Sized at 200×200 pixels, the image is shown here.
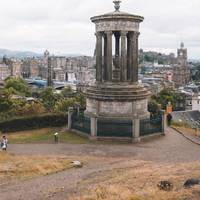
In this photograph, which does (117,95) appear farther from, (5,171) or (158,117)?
(5,171)

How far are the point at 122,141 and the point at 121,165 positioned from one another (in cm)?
714

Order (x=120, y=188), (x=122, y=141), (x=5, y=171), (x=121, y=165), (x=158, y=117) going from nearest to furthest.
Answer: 1. (x=120, y=188)
2. (x=5, y=171)
3. (x=121, y=165)
4. (x=122, y=141)
5. (x=158, y=117)

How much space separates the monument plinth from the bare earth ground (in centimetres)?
306

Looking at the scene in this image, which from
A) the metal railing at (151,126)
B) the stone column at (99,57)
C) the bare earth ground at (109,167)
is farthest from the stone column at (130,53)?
the bare earth ground at (109,167)

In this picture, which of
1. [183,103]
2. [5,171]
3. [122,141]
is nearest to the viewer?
[5,171]

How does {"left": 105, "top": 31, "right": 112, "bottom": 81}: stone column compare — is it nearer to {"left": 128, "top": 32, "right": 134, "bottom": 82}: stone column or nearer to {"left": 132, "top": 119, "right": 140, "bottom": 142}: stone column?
{"left": 128, "top": 32, "right": 134, "bottom": 82}: stone column

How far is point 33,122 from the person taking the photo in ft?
112

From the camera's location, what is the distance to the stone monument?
3152cm

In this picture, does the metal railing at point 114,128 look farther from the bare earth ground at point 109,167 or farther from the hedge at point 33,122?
the hedge at point 33,122

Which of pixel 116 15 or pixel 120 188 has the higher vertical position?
pixel 116 15

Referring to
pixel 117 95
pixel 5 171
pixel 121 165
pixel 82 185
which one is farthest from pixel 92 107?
pixel 82 185

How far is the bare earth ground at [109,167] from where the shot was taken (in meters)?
16.8

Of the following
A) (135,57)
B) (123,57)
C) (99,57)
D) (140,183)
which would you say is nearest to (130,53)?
(135,57)

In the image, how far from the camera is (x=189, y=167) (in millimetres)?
21078
